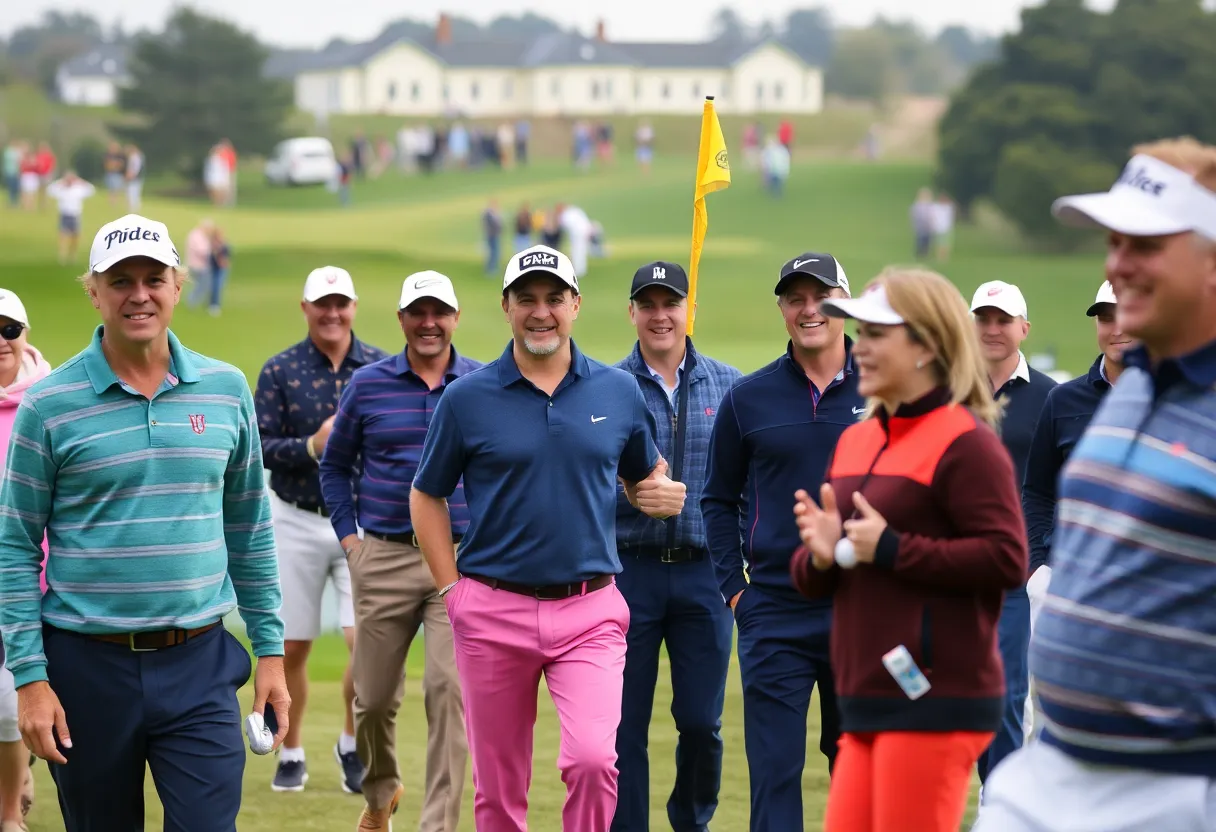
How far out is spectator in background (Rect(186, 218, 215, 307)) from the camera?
33906 mm

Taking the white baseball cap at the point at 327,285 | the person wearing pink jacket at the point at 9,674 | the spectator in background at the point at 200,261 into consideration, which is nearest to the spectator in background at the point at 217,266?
the spectator in background at the point at 200,261

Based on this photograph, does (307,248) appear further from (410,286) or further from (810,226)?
(410,286)

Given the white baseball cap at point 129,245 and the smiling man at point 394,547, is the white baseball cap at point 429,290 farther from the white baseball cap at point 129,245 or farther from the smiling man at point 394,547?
the white baseball cap at point 129,245

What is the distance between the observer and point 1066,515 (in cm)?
369

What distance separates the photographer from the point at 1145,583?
3.46 m

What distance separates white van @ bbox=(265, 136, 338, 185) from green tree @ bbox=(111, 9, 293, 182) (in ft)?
8.33

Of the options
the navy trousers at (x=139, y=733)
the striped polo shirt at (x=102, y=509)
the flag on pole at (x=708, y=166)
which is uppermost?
the flag on pole at (x=708, y=166)

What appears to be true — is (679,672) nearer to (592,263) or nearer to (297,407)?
(297,407)

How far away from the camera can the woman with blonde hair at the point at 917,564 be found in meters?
4.27

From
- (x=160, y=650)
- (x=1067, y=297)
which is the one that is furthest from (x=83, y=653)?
(x=1067, y=297)

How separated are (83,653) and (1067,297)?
41074 mm

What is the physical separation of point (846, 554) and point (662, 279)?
3261mm

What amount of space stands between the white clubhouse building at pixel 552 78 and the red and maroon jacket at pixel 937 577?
4745 inches

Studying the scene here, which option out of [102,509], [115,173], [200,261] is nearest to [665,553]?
[102,509]
